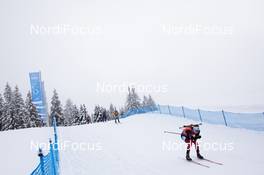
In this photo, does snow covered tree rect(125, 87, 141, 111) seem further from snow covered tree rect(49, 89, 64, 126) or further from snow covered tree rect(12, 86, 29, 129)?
snow covered tree rect(12, 86, 29, 129)

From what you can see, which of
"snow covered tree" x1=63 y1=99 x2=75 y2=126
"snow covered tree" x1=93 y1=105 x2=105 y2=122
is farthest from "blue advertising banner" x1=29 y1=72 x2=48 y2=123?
"snow covered tree" x1=63 y1=99 x2=75 y2=126

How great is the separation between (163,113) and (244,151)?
2618cm

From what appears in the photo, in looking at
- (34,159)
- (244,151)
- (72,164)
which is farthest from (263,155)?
(34,159)

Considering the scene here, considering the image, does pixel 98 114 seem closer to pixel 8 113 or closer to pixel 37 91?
pixel 8 113

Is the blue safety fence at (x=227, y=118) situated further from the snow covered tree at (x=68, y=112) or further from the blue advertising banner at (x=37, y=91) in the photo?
the snow covered tree at (x=68, y=112)

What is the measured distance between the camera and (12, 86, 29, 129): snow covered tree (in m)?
58.7

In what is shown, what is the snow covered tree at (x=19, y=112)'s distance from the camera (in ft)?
193

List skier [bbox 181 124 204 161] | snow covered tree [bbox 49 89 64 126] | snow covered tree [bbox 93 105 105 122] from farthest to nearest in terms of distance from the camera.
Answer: snow covered tree [bbox 93 105 105 122] → snow covered tree [bbox 49 89 64 126] → skier [bbox 181 124 204 161]

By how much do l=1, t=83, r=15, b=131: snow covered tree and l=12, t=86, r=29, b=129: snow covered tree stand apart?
0.68 m

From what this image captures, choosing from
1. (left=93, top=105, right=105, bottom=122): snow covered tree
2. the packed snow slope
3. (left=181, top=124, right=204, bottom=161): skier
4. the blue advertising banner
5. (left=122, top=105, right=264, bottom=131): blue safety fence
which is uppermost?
the blue advertising banner

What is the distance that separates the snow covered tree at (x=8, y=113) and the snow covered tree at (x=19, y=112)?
68 cm

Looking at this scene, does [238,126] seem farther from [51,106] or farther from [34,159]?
[51,106]

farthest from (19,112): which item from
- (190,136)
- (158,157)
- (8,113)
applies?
Result: (190,136)

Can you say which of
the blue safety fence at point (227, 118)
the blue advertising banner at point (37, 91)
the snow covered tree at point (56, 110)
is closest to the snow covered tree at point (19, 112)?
the snow covered tree at point (56, 110)
